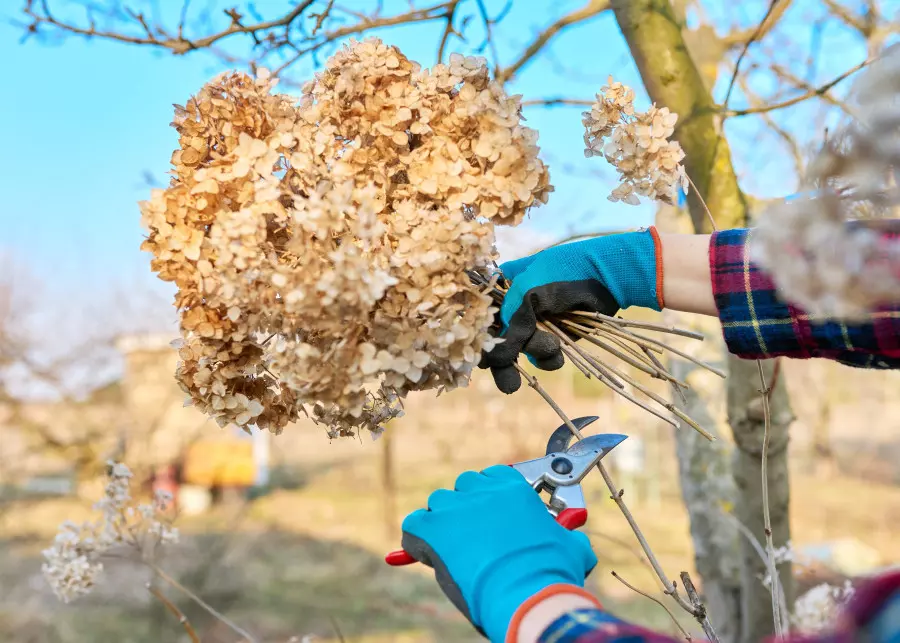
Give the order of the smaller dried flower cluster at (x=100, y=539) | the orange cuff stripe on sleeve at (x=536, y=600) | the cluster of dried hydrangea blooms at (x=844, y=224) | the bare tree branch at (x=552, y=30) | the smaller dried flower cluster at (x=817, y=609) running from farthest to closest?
the bare tree branch at (x=552, y=30)
the smaller dried flower cluster at (x=817, y=609)
the smaller dried flower cluster at (x=100, y=539)
the orange cuff stripe on sleeve at (x=536, y=600)
the cluster of dried hydrangea blooms at (x=844, y=224)

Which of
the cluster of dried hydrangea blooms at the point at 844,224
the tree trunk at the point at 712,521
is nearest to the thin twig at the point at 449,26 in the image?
the tree trunk at the point at 712,521

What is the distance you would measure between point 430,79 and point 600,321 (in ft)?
1.67

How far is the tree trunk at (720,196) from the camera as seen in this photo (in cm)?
209

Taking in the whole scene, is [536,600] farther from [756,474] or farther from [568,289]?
[756,474]

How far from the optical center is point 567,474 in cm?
122

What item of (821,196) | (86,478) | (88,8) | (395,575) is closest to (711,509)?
(821,196)

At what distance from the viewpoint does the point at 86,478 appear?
7.12 m

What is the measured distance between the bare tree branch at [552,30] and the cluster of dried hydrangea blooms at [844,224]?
2.29 meters

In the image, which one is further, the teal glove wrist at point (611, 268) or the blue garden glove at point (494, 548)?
the teal glove wrist at point (611, 268)

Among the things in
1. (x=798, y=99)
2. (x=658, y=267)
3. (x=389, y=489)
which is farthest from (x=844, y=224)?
(x=389, y=489)

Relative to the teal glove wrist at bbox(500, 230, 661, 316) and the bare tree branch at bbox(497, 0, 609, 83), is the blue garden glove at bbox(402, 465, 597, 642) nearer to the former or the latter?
the teal glove wrist at bbox(500, 230, 661, 316)

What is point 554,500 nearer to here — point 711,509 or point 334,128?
point 334,128

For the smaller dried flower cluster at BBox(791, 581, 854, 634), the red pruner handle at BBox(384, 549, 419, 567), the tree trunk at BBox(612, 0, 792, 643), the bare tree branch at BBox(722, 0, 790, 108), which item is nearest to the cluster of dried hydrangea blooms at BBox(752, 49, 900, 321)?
the red pruner handle at BBox(384, 549, 419, 567)

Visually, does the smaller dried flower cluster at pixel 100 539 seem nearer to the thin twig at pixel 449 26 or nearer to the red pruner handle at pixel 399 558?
the red pruner handle at pixel 399 558
